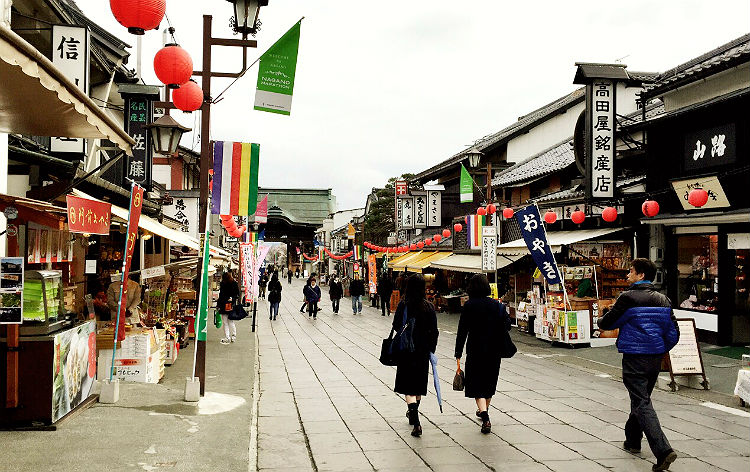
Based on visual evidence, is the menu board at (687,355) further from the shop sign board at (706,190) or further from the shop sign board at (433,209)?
the shop sign board at (433,209)

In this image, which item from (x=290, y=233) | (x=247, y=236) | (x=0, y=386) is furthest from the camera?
(x=290, y=233)

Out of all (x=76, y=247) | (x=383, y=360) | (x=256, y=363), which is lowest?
(x=256, y=363)

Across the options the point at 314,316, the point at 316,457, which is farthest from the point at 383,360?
the point at 314,316

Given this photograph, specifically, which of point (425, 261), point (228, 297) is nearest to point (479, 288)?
point (228, 297)

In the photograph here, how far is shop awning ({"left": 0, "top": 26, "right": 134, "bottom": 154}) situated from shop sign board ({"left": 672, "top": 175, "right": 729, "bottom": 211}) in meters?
11.5

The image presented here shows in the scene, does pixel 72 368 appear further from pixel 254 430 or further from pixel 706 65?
pixel 706 65

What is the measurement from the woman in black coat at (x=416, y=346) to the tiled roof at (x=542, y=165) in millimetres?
15166

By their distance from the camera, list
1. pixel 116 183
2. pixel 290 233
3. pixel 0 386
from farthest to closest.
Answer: pixel 290 233 < pixel 116 183 < pixel 0 386

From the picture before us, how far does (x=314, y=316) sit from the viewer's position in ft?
89.8

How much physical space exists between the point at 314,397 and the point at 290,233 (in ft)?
216

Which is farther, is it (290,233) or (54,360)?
(290,233)

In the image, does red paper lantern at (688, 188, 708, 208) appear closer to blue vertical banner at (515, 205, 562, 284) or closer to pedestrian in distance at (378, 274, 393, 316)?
blue vertical banner at (515, 205, 562, 284)

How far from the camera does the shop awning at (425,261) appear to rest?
30.5 metres

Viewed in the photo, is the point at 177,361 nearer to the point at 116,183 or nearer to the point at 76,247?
the point at 76,247
